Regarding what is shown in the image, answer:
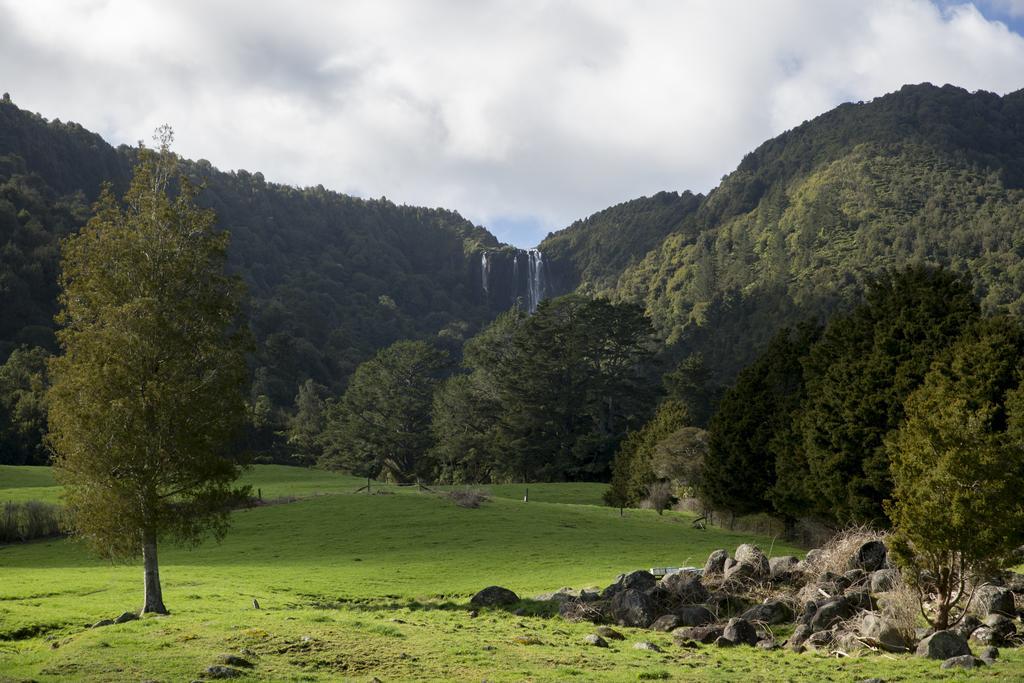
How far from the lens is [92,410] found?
20.4 metres

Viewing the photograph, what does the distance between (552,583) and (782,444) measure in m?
18.8

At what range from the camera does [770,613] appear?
20.5 m

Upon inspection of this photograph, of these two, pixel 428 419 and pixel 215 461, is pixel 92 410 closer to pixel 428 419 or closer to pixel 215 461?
pixel 215 461

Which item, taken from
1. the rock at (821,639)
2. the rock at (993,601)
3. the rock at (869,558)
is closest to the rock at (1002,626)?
the rock at (993,601)

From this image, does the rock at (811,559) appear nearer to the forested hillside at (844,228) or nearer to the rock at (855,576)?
the rock at (855,576)

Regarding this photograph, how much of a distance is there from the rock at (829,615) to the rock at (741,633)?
136 cm

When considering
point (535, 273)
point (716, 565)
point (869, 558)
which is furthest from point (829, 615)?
point (535, 273)

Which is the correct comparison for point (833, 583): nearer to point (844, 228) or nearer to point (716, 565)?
point (716, 565)

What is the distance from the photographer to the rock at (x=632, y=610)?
20.8m

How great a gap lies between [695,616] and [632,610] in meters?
1.57

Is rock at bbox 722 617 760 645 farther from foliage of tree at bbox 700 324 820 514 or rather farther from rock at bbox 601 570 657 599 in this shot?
foliage of tree at bbox 700 324 820 514

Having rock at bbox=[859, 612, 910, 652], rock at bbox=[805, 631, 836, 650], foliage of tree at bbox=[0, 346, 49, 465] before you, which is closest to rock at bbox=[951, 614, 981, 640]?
rock at bbox=[859, 612, 910, 652]

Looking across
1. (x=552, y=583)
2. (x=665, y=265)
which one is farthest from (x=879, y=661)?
(x=665, y=265)

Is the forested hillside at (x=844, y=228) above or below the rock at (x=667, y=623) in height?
above
